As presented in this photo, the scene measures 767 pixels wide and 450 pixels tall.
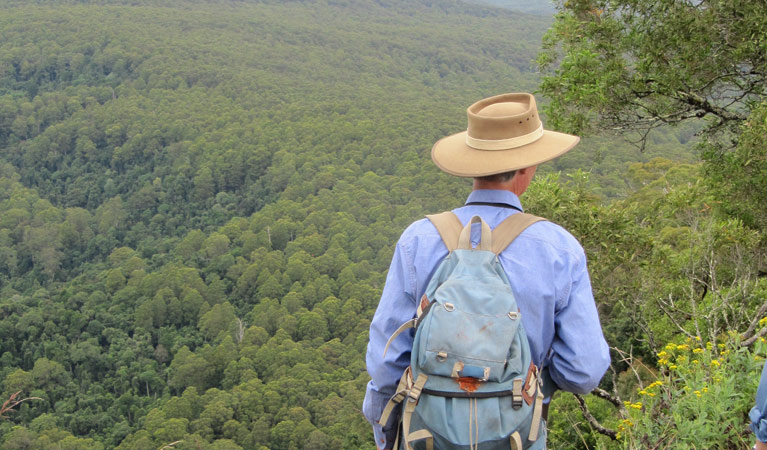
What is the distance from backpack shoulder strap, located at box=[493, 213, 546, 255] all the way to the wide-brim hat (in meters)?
0.12

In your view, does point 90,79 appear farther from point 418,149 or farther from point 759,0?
point 759,0

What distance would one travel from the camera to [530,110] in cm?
179

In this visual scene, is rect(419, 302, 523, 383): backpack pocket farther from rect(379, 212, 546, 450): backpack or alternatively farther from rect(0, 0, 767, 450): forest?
rect(0, 0, 767, 450): forest

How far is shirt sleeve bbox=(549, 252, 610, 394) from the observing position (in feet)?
5.34

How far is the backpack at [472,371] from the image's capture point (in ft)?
4.97

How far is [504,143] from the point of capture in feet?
5.80

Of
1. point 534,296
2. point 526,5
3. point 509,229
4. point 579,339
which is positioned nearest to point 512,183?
point 509,229

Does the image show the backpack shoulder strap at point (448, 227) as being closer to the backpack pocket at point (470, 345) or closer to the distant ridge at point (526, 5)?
the backpack pocket at point (470, 345)

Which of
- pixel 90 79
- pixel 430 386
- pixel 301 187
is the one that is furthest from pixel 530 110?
pixel 90 79

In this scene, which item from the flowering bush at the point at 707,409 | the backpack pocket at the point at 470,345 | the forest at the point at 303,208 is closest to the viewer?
the backpack pocket at the point at 470,345

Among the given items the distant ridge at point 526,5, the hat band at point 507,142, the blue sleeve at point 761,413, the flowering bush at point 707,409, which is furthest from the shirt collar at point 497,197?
the distant ridge at point 526,5

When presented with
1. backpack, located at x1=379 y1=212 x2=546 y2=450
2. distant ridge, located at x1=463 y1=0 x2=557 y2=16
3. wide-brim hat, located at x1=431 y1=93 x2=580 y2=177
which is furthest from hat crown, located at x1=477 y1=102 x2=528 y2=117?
distant ridge, located at x1=463 y1=0 x2=557 y2=16

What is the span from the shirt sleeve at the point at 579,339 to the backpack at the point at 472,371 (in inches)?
3.9

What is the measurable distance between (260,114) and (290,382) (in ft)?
126
